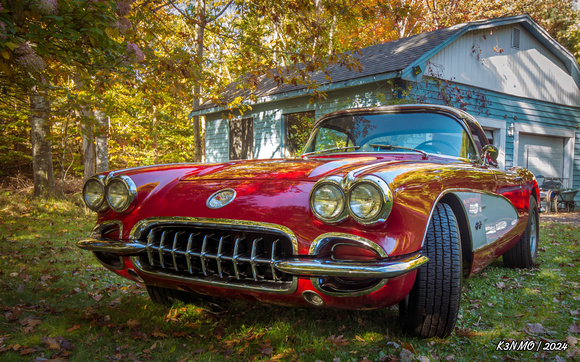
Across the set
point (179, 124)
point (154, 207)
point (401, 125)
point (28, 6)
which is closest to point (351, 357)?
point (154, 207)

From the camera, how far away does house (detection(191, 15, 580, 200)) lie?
28.7ft

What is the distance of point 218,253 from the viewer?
2.09 metres

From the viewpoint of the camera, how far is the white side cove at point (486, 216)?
264cm

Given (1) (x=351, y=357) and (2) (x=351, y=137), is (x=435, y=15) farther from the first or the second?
(1) (x=351, y=357)

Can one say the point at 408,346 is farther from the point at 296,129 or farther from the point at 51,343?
the point at 296,129

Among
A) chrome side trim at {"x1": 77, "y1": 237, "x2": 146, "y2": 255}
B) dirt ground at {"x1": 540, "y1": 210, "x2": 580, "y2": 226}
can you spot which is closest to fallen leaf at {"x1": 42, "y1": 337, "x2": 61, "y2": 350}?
chrome side trim at {"x1": 77, "y1": 237, "x2": 146, "y2": 255}

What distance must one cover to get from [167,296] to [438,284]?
179cm

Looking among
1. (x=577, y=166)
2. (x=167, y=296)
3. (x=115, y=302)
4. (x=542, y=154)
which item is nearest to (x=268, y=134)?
(x=542, y=154)

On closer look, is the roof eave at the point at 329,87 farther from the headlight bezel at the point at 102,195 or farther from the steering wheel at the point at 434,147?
the headlight bezel at the point at 102,195

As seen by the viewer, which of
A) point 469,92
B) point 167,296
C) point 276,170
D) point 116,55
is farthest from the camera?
point 469,92

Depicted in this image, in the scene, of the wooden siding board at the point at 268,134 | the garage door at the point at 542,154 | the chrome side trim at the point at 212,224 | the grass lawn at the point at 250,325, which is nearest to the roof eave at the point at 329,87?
the wooden siding board at the point at 268,134

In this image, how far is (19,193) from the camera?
33.8 ft

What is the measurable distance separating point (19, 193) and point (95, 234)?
9493 mm

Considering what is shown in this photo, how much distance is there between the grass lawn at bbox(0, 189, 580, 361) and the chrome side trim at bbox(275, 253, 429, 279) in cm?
54
